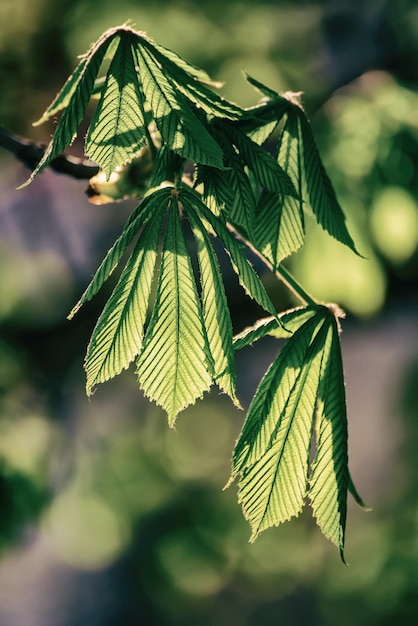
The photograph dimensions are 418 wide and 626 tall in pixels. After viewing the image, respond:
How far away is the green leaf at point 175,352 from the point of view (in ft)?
1.88

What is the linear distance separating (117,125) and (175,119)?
0.16 feet

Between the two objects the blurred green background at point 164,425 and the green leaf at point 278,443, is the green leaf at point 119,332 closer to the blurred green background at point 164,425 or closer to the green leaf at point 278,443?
the green leaf at point 278,443

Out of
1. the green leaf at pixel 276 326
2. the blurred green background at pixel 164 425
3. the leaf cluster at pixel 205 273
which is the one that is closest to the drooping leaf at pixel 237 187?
the leaf cluster at pixel 205 273

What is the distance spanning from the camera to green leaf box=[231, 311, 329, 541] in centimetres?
66

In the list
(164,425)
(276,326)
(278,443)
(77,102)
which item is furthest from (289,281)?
(164,425)

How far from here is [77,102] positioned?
22.9 inches

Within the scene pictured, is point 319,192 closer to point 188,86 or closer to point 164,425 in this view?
point 188,86

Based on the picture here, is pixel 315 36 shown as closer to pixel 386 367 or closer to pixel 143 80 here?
pixel 386 367

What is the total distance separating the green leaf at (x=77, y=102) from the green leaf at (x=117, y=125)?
2 cm

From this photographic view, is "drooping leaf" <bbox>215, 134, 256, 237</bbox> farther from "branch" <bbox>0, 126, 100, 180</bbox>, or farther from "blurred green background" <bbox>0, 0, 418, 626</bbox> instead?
"blurred green background" <bbox>0, 0, 418, 626</bbox>

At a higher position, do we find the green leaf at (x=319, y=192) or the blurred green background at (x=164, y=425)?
the green leaf at (x=319, y=192)

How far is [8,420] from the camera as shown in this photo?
2477mm

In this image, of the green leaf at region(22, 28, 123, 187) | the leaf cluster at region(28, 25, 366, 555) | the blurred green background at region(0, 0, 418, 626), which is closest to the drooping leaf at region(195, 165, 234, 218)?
the leaf cluster at region(28, 25, 366, 555)

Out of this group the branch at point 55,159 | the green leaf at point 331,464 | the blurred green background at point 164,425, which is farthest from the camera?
the blurred green background at point 164,425
